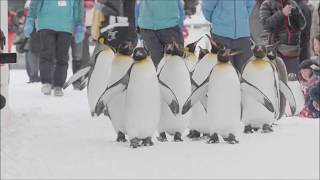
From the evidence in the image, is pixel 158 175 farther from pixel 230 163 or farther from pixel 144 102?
pixel 144 102

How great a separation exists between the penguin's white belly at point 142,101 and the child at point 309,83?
1040 millimetres

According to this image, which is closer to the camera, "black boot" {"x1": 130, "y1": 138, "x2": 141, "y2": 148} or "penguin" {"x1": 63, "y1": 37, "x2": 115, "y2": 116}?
"black boot" {"x1": 130, "y1": 138, "x2": 141, "y2": 148}

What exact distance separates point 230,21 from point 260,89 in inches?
17.7

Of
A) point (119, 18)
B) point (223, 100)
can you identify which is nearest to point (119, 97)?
point (223, 100)

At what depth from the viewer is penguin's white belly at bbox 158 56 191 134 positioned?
209 centimetres

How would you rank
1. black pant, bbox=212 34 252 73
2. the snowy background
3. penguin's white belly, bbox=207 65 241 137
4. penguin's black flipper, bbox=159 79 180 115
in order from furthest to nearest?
black pant, bbox=212 34 252 73
penguin's white belly, bbox=207 65 241 137
penguin's black flipper, bbox=159 79 180 115
the snowy background

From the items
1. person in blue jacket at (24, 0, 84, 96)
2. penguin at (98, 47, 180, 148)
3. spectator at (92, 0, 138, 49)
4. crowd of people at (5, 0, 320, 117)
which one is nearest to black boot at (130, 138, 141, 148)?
penguin at (98, 47, 180, 148)

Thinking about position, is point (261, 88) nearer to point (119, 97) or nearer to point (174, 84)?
point (174, 84)

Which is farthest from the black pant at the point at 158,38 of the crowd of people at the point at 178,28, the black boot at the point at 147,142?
the black boot at the point at 147,142

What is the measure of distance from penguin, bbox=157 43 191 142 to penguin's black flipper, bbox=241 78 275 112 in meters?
0.24

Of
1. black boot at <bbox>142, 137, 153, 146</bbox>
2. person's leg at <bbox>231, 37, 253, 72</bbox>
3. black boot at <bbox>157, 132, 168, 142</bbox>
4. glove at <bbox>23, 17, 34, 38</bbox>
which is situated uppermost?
glove at <bbox>23, 17, 34, 38</bbox>

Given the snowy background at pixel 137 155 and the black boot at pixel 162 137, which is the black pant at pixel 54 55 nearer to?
the snowy background at pixel 137 155

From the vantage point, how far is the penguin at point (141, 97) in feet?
6.35

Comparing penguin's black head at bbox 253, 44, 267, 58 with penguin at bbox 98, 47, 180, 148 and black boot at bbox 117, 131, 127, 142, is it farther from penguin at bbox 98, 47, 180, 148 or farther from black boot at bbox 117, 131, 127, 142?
black boot at bbox 117, 131, 127, 142
